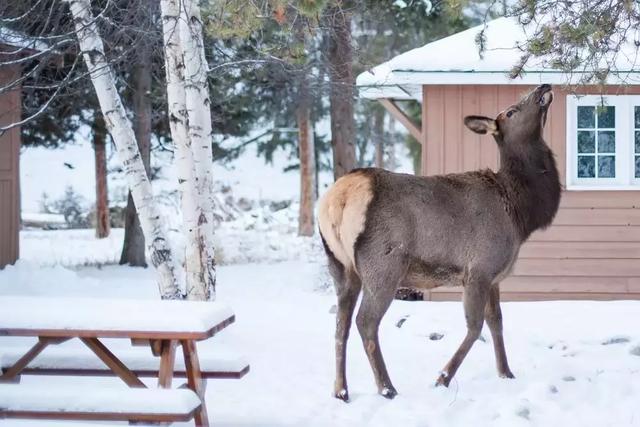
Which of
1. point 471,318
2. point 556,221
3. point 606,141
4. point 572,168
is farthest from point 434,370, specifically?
point 606,141

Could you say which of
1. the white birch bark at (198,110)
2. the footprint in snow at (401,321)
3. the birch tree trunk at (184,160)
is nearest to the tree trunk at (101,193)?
the birch tree trunk at (184,160)

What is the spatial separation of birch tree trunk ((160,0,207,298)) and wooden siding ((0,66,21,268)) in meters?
5.84

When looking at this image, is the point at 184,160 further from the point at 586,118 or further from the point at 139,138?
the point at 139,138

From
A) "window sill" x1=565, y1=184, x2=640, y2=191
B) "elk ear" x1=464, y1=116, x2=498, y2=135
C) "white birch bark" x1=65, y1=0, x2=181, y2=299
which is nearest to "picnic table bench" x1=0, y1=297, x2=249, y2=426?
"elk ear" x1=464, y1=116, x2=498, y2=135

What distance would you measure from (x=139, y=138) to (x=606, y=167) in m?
8.22

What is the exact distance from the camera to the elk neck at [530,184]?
7238 millimetres

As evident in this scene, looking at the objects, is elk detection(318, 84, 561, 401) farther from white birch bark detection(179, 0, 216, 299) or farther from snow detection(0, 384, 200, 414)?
white birch bark detection(179, 0, 216, 299)

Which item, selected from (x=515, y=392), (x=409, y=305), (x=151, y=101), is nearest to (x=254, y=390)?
(x=515, y=392)

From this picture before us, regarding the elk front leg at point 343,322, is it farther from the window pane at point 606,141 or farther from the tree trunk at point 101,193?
the tree trunk at point 101,193

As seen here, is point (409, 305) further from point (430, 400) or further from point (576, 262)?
point (430, 400)

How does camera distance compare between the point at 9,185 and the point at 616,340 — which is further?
the point at 9,185

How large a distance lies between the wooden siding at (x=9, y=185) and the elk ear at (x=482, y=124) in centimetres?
862

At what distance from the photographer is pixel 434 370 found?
761cm

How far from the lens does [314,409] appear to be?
20.8 ft
